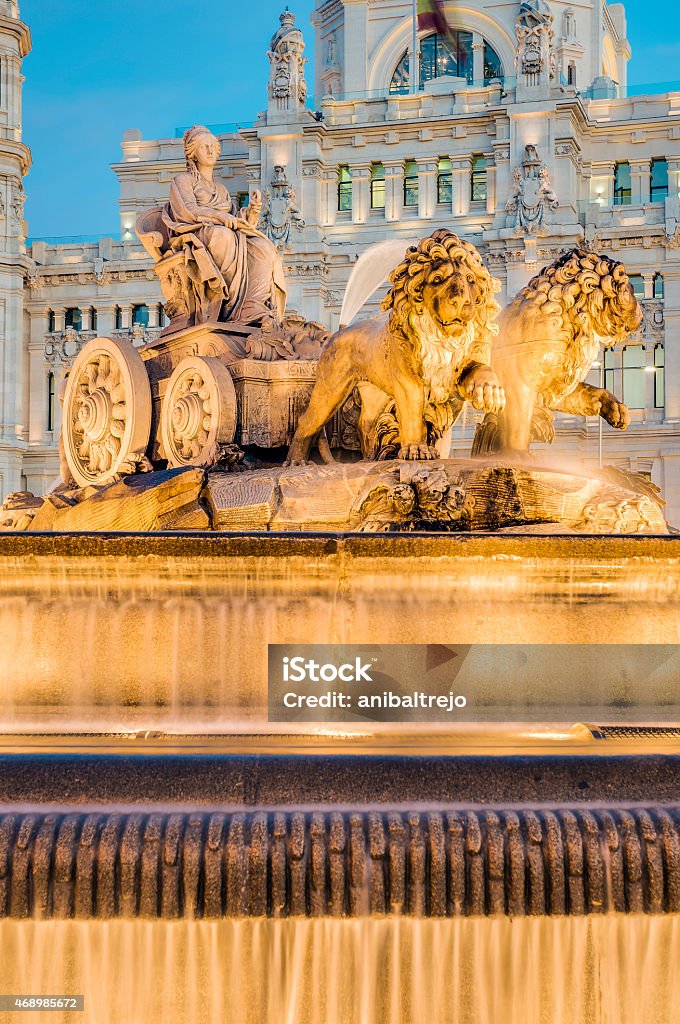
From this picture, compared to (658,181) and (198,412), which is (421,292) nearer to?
(198,412)

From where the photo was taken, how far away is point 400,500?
7.27 meters

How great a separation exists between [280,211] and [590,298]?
45480 mm

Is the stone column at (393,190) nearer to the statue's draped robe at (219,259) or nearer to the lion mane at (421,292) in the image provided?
the statue's draped robe at (219,259)

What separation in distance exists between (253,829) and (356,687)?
1408mm

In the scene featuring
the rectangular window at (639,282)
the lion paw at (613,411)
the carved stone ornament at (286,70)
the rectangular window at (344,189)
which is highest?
the carved stone ornament at (286,70)

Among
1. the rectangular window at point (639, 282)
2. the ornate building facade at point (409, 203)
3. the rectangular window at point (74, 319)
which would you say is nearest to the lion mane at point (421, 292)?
the ornate building facade at point (409, 203)

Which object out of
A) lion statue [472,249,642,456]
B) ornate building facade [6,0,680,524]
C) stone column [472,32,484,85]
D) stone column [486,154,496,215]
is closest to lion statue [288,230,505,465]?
lion statue [472,249,642,456]

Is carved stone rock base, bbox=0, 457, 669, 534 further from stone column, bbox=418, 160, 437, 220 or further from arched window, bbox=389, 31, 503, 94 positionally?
arched window, bbox=389, 31, 503, 94

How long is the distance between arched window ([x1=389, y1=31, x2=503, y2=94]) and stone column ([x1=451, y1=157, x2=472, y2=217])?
12.5 meters

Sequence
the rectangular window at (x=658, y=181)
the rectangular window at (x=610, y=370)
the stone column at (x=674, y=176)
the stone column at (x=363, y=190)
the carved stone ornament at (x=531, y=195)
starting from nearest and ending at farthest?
the carved stone ornament at (x=531, y=195) → the rectangular window at (x=610, y=370) → the stone column at (x=674, y=176) → the rectangular window at (x=658, y=181) → the stone column at (x=363, y=190)

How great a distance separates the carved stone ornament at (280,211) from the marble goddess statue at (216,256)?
42.2 meters

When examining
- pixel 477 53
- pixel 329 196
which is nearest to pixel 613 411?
pixel 329 196

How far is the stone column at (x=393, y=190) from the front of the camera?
2096 inches

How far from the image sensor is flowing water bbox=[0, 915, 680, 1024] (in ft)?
13.8
